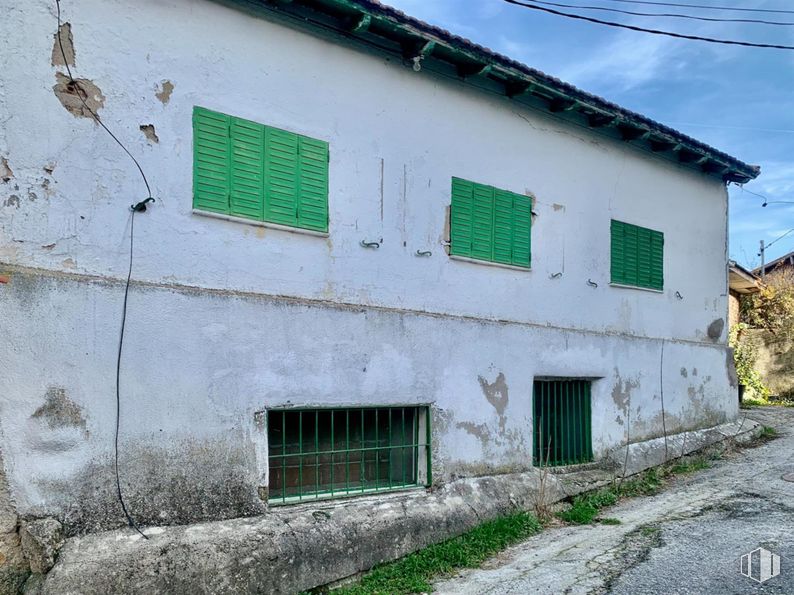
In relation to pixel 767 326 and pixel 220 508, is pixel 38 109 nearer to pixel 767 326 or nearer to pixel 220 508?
pixel 220 508

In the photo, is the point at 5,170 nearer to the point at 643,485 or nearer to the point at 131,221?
the point at 131,221

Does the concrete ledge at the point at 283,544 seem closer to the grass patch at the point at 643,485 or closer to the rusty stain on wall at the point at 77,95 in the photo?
the grass patch at the point at 643,485

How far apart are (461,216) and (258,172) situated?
2.62 m

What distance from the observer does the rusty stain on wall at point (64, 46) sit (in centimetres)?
518

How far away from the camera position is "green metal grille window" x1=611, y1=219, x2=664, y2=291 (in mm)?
9703

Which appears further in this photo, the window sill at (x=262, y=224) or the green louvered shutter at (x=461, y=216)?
the green louvered shutter at (x=461, y=216)

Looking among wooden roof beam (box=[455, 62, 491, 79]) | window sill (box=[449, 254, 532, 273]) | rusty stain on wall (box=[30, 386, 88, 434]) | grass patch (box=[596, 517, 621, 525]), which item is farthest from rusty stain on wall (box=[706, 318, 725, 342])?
rusty stain on wall (box=[30, 386, 88, 434])

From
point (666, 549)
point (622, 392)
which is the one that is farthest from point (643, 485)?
point (666, 549)

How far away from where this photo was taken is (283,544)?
5605 mm

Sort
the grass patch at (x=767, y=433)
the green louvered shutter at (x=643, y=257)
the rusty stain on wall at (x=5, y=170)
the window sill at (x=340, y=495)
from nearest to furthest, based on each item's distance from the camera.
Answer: the rusty stain on wall at (x=5, y=170) → the window sill at (x=340, y=495) → the green louvered shutter at (x=643, y=257) → the grass patch at (x=767, y=433)

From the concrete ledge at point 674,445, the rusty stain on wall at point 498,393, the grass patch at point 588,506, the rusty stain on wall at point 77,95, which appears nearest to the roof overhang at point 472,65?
the rusty stain on wall at point 77,95

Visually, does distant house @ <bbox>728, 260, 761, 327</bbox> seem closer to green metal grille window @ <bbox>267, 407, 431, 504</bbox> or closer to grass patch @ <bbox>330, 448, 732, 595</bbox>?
grass patch @ <bbox>330, 448, 732, 595</bbox>

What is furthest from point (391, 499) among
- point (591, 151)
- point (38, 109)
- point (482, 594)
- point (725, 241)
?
point (725, 241)

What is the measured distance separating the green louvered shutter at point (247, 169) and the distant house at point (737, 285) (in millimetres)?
12050
